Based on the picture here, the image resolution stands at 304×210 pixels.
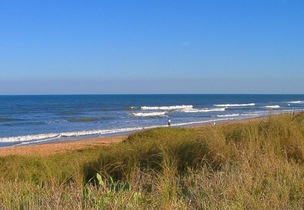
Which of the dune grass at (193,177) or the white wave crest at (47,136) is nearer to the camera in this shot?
the dune grass at (193,177)

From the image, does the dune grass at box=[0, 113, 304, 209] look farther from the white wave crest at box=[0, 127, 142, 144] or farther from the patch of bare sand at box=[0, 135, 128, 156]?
the white wave crest at box=[0, 127, 142, 144]

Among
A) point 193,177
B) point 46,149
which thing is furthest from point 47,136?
point 193,177

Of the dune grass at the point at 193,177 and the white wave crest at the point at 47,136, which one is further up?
the dune grass at the point at 193,177

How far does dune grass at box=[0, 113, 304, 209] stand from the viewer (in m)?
4.62

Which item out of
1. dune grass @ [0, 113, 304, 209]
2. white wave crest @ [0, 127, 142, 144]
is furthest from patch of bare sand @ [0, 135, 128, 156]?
dune grass @ [0, 113, 304, 209]

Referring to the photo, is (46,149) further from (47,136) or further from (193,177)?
(193,177)

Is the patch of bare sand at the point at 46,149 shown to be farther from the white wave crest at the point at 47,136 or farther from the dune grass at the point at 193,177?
the dune grass at the point at 193,177

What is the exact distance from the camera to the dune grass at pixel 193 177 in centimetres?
462

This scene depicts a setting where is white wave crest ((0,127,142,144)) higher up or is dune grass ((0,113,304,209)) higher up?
dune grass ((0,113,304,209))

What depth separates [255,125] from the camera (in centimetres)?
916

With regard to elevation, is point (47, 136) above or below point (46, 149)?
below

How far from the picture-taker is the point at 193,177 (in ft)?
20.1

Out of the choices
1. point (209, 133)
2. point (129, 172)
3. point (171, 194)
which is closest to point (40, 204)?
point (171, 194)

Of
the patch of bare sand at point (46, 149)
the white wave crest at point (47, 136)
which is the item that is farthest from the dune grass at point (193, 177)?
the white wave crest at point (47, 136)
